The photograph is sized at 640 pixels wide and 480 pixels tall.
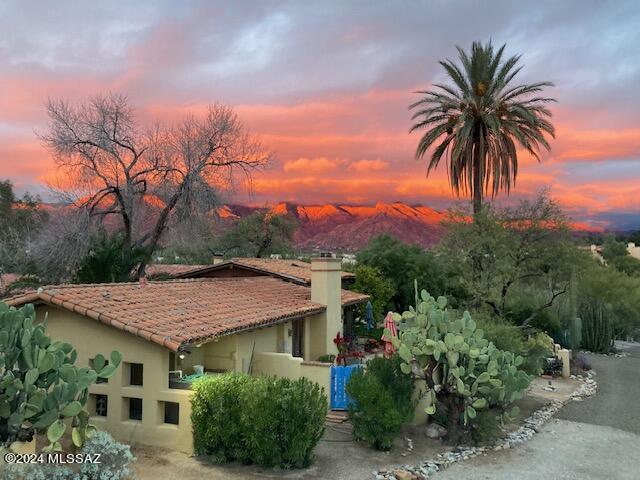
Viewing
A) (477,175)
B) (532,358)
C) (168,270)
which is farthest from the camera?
(168,270)

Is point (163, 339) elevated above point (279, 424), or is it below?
above

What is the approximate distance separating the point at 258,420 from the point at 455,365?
15.2ft

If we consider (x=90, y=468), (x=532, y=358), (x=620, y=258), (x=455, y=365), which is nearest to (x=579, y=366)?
(x=532, y=358)

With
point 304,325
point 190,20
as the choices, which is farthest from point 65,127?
point 304,325

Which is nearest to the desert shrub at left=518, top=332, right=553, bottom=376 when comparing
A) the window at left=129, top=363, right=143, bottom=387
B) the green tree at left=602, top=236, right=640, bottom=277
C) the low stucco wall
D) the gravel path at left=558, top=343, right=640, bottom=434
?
the gravel path at left=558, top=343, right=640, bottom=434

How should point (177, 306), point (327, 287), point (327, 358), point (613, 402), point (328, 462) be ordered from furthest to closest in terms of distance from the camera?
point (327, 287) → point (327, 358) → point (613, 402) → point (177, 306) → point (328, 462)

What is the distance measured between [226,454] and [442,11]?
1755 cm

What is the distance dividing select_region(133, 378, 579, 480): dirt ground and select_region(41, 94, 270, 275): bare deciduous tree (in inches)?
601

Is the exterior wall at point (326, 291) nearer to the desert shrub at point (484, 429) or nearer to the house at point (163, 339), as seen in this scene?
the house at point (163, 339)

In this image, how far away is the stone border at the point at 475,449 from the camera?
9.59 m

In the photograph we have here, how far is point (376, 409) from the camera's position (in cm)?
1058

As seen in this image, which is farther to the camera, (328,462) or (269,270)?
(269,270)

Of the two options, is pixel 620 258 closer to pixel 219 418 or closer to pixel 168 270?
pixel 168 270

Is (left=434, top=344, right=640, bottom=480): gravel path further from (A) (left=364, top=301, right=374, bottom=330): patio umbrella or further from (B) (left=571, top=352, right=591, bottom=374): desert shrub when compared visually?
(A) (left=364, top=301, right=374, bottom=330): patio umbrella
